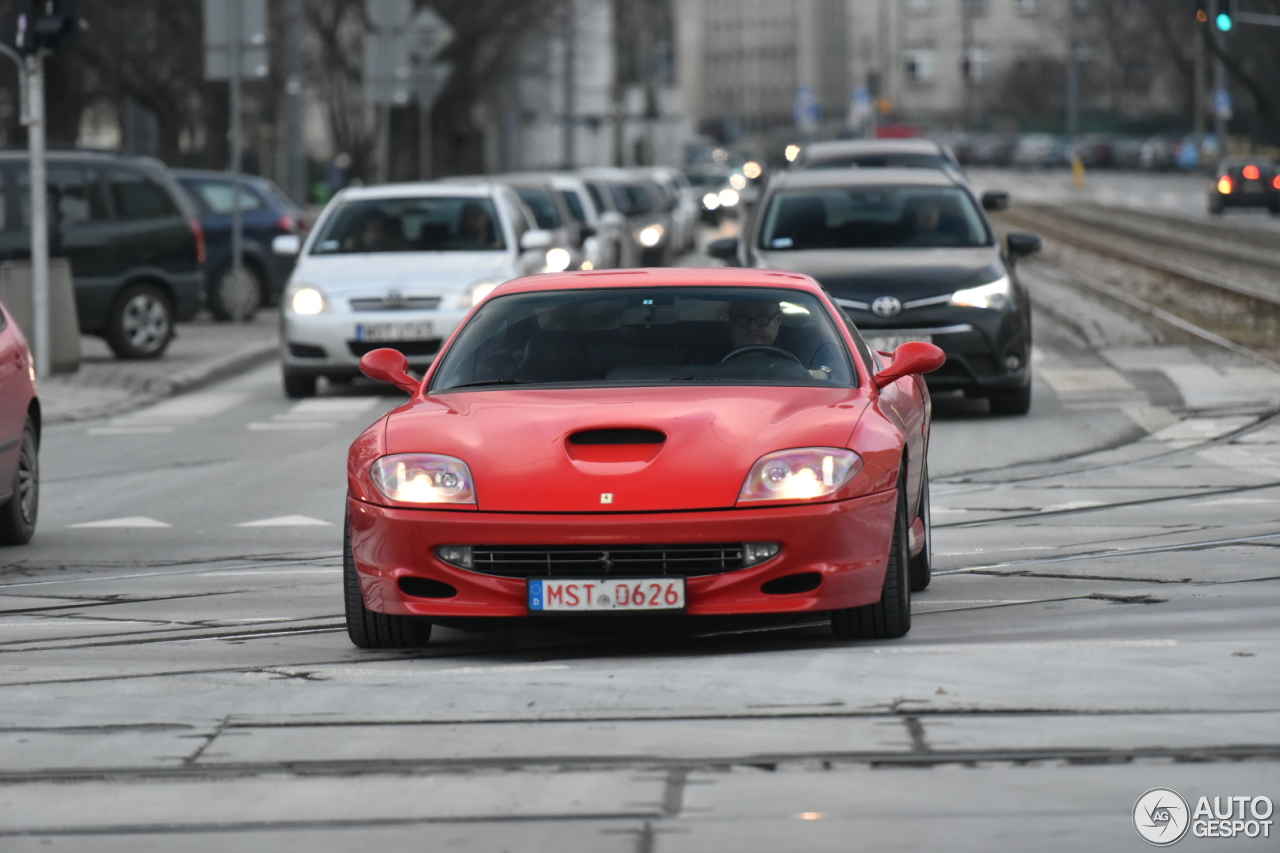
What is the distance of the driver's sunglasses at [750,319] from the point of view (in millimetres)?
7938

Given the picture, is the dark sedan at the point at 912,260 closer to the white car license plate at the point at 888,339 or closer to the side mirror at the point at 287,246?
the white car license plate at the point at 888,339

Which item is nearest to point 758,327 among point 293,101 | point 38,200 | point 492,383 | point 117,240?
point 492,383

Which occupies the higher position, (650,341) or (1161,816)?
(650,341)

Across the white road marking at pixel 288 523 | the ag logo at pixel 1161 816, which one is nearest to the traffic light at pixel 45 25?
the white road marking at pixel 288 523

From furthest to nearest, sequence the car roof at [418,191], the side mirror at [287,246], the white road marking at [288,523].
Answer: the car roof at [418,191]
the side mirror at [287,246]
the white road marking at [288,523]

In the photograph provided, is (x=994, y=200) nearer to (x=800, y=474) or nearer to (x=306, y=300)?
(x=306, y=300)

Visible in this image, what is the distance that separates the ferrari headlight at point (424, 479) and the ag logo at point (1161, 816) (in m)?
2.46

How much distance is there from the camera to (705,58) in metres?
166

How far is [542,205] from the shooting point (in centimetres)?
2670

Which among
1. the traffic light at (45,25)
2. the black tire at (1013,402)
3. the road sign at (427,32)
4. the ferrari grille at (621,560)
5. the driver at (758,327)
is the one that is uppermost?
the road sign at (427,32)

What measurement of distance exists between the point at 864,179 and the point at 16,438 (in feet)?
26.9

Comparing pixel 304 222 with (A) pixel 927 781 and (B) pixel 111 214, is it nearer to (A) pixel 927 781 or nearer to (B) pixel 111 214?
(B) pixel 111 214

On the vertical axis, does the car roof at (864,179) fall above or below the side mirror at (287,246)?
above

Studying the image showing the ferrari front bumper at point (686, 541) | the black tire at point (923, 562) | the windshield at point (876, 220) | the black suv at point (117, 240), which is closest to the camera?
the ferrari front bumper at point (686, 541)
